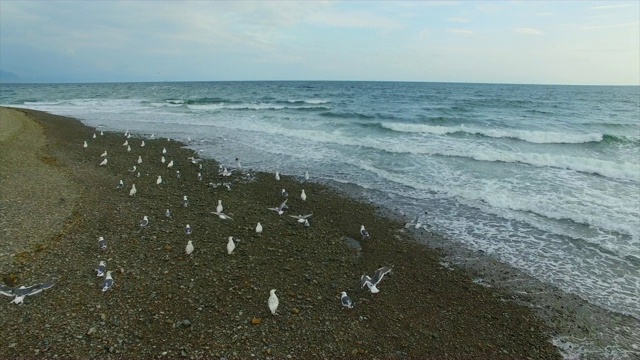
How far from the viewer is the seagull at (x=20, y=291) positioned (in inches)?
259

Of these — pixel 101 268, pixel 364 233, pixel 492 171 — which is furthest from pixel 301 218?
pixel 492 171

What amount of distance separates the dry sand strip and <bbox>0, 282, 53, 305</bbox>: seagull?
0.12 m

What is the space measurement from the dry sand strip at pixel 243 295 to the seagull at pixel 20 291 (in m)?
0.12

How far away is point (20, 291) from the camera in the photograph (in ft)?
21.9

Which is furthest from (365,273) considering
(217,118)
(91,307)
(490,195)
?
(217,118)

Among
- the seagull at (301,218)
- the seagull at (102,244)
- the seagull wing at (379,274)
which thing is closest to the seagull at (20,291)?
the seagull at (102,244)

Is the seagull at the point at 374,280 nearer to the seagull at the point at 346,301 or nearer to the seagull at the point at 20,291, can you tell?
the seagull at the point at 346,301

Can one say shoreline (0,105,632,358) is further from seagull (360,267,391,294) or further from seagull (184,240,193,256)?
seagull (184,240,193,256)

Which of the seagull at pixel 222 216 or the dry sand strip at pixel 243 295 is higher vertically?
the seagull at pixel 222 216

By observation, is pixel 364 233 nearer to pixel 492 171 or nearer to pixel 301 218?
pixel 301 218

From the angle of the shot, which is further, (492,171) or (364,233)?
(492,171)

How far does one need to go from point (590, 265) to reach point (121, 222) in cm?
1232

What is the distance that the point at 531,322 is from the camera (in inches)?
291

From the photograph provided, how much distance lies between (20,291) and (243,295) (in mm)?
3860
